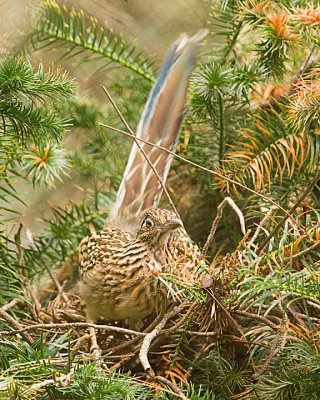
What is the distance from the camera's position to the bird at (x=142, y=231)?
2.24 metres

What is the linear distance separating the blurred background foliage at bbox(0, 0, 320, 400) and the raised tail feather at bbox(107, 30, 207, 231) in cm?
6

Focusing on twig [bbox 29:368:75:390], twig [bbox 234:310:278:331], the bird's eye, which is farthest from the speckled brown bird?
twig [bbox 29:368:75:390]

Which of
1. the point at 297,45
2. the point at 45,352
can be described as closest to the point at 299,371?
the point at 45,352

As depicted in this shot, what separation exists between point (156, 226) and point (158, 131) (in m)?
0.32

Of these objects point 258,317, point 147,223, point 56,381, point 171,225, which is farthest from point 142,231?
point 56,381

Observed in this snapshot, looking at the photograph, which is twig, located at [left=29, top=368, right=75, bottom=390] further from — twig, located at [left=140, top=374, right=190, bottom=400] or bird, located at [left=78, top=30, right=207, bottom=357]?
bird, located at [left=78, top=30, right=207, bottom=357]

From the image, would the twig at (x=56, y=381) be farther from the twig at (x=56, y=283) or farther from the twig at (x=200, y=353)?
the twig at (x=56, y=283)

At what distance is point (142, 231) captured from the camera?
2.31 m

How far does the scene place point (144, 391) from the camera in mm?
1742

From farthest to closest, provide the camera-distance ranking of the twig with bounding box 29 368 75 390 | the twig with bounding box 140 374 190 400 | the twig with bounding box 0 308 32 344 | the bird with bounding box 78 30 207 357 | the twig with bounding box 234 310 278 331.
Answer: the bird with bounding box 78 30 207 357
the twig with bounding box 0 308 32 344
the twig with bounding box 234 310 278 331
the twig with bounding box 140 374 190 400
the twig with bounding box 29 368 75 390

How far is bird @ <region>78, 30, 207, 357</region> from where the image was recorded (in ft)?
7.34

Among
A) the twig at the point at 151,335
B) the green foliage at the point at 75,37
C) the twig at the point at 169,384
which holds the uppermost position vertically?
the green foliage at the point at 75,37

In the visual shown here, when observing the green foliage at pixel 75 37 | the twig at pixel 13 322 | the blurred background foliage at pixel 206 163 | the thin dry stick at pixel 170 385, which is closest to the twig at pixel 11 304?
the blurred background foliage at pixel 206 163

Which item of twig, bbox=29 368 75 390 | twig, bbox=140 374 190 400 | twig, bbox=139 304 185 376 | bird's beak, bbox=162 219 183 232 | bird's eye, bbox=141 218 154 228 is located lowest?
twig, bbox=140 374 190 400
